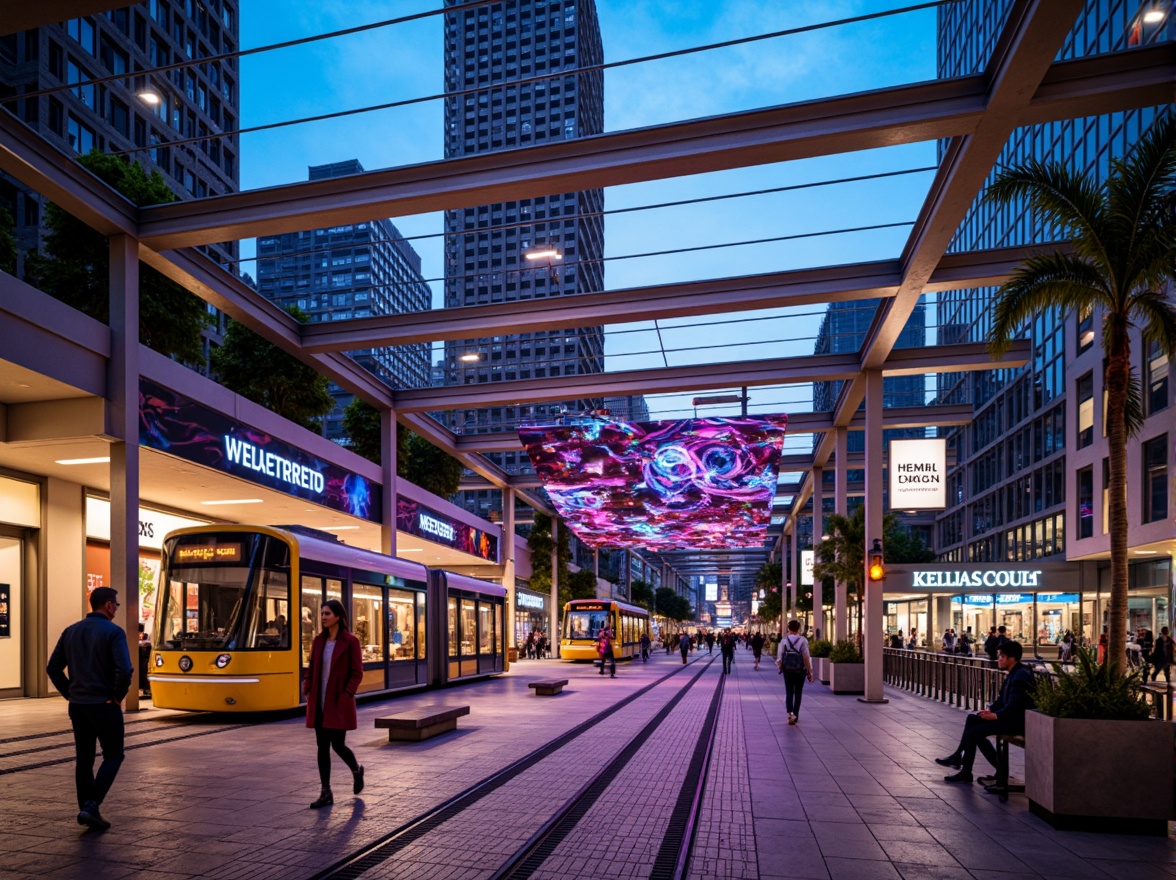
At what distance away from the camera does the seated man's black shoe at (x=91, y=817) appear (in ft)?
24.2

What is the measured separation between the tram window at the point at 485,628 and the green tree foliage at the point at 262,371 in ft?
29.4

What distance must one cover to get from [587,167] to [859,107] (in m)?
3.86

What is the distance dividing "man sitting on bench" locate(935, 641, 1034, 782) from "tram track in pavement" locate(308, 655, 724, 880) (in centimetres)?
270

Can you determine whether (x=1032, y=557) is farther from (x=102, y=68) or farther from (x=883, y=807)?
(x=102, y=68)

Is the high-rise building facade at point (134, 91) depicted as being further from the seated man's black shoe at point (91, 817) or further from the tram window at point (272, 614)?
the seated man's black shoe at point (91, 817)

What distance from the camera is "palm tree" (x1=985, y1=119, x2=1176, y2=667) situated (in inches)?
404

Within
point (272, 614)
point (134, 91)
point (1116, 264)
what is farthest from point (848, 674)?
point (134, 91)

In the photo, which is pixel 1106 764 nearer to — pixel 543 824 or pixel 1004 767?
pixel 1004 767

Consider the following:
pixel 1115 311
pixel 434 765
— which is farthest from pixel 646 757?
pixel 1115 311

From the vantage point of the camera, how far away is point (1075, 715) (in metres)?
8.21

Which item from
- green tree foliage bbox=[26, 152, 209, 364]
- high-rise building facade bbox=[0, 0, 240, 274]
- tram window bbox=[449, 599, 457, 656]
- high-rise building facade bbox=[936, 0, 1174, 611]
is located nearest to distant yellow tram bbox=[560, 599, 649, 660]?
tram window bbox=[449, 599, 457, 656]

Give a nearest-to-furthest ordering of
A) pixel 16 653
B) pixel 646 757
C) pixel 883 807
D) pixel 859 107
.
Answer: pixel 883 807 < pixel 646 757 < pixel 859 107 < pixel 16 653

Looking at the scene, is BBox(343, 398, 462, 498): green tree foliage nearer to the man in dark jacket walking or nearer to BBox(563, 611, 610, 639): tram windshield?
BBox(563, 611, 610, 639): tram windshield

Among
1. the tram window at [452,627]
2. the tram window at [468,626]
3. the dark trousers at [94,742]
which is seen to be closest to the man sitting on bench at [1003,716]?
the dark trousers at [94,742]
